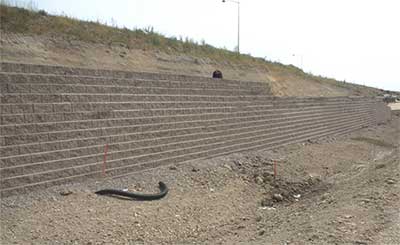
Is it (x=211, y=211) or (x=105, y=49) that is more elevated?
(x=105, y=49)

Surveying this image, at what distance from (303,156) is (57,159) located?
10.7m

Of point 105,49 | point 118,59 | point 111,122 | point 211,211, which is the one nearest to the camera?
point 211,211

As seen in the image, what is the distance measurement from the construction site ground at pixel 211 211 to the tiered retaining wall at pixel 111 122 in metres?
0.40

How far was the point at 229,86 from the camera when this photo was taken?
15688 mm

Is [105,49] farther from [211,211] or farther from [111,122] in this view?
[211,211]

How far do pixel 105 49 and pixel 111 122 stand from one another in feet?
18.4

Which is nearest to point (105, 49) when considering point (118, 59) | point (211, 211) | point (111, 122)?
point (118, 59)

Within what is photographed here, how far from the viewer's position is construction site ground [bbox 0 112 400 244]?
684 cm

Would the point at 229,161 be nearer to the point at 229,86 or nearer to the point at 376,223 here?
the point at 229,86

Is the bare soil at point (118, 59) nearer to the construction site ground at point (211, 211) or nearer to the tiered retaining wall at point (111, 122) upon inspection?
the tiered retaining wall at point (111, 122)

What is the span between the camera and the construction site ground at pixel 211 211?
6.84 m

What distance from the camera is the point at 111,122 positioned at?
34.0 feet

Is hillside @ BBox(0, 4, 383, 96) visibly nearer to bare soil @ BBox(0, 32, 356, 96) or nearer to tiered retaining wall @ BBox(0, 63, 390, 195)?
bare soil @ BBox(0, 32, 356, 96)

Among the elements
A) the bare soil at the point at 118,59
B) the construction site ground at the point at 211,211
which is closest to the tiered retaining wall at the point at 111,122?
the construction site ground at the point at 211,211
